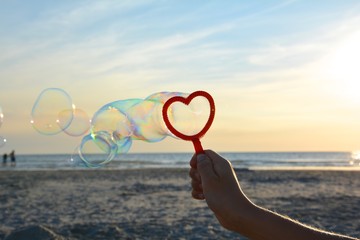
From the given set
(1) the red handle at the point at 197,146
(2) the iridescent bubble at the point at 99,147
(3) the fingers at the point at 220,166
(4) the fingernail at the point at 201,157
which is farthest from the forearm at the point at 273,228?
(2) the iridescent bubble at the point at 99,147

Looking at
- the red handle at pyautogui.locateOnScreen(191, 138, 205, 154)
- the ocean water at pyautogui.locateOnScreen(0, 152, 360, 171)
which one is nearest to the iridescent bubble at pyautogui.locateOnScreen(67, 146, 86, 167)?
the ocean water at pyautogui.locateOnScreen(0, 152, 360, 171)

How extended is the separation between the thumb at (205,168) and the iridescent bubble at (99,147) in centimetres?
427

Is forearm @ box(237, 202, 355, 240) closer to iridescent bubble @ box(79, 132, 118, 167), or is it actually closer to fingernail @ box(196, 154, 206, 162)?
fingernail @ box(196, 154, 206, 162)

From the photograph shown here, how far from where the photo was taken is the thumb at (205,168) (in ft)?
7.00

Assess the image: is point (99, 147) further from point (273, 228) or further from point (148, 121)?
point (273, 228)

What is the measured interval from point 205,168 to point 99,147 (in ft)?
17.1

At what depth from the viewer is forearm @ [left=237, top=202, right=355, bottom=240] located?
6.48 ft

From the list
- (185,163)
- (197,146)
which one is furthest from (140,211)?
(185,163)

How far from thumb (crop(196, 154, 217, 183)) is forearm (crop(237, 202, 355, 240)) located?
0.66ft

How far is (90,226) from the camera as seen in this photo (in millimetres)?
10953

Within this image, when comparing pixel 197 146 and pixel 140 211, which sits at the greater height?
pixel 197 146

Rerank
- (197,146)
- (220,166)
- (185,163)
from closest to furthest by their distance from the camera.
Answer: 1. (220,166)
2. (197,146)
3. (185,163)

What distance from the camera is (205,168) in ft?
7.08

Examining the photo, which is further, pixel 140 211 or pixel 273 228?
pixel 140 211
